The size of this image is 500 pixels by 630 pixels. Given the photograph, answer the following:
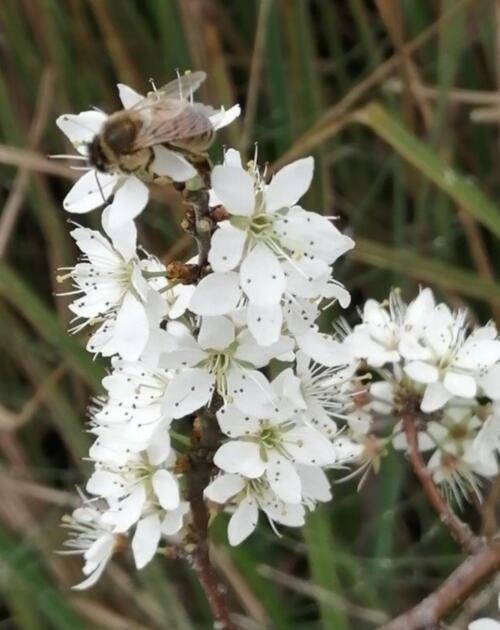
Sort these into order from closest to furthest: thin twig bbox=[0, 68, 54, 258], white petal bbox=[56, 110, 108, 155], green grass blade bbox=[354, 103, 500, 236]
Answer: white petal bbox=[56, 110, 108, 155] < green grass blade bbox=[354, 103, 500, 236] < thin twig bbox=[0, 68, 54, 258]

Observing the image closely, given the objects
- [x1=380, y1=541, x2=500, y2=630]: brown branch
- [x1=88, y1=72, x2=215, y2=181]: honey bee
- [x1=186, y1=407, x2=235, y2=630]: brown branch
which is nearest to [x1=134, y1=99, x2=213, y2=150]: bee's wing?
[x1=88, y1=72, x2=215, y2=181]: honey bee

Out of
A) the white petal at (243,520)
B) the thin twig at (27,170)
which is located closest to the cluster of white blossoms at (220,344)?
the white petal at (243,520)

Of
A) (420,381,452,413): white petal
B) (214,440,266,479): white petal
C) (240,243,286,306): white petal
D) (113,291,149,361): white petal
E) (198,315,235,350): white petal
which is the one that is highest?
(240,243,286,306): white petal

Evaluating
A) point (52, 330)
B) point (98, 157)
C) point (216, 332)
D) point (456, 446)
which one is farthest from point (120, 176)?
point (52, 330)

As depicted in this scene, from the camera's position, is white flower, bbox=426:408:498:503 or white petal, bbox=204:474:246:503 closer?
white petal, bbox=204:474:246:503

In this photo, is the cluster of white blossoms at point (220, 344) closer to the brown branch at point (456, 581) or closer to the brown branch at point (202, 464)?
the brown branch at point (202, 464)

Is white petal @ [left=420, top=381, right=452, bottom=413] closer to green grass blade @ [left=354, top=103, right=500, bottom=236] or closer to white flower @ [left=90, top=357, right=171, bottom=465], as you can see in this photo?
white flower @ [left=90, top=357, right=171, bottom=465]
